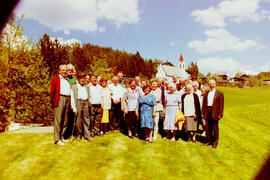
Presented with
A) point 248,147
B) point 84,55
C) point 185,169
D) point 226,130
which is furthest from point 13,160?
point 84,55

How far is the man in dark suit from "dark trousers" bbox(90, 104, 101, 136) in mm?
4379

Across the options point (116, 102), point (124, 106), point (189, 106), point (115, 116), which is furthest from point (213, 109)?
point (115, 116)

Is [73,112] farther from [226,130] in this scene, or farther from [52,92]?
[226,130]

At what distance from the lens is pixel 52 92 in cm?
558

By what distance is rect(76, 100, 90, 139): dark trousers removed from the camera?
6.36m

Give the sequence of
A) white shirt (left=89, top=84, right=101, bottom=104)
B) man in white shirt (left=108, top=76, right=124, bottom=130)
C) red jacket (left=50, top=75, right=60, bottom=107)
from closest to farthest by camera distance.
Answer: red jacket (left=50, top=75, right=60, bottom=107) < white shirt (left=89, top=84, right=101, bottom=104) < man in white shirt (left=108, top=76, right=124, bottom=130)

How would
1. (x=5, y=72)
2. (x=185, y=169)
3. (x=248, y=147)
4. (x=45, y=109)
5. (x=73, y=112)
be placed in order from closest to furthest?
1. (x=185, y=169)
2. (x=73, y=112)
3. (x=248, y=147)
4. (x=5, y=72)
5. (x=45, y=109)

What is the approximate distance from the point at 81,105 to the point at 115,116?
214 cm

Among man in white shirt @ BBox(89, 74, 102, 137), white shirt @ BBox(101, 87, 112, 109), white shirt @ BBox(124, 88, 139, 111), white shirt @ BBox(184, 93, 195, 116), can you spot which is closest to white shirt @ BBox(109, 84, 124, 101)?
white shirt @ BBox(101, 87, 112, 109)

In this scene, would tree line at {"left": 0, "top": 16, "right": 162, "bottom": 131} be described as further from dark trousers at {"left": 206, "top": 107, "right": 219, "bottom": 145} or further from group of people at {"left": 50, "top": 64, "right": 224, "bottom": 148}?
dark trousers at {"left": 206, "top": 107, "right": 219, "bottom": 145}

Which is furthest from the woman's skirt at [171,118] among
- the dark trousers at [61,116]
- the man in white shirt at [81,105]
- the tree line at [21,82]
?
the tree line at [21,82]

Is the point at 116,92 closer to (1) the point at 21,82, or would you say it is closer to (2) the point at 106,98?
(2) the point at 106,98

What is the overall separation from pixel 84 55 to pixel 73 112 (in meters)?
49.1

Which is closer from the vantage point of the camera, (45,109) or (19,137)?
(19,137)
